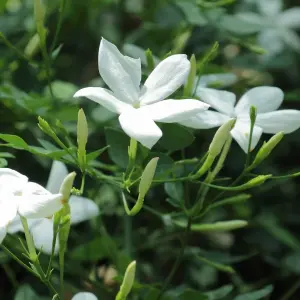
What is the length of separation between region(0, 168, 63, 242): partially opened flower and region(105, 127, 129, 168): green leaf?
0.17 m

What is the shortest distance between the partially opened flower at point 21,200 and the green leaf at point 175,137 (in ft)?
0.67

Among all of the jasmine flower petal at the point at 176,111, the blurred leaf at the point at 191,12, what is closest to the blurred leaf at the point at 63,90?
the blurred leaf at the point at 191,12

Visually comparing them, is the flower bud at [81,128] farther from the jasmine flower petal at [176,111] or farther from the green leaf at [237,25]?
the green leaf at [237,25]

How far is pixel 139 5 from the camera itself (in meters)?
1.48

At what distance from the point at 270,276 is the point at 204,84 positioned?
52cm

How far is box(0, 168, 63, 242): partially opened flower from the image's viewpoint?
67 centimetres

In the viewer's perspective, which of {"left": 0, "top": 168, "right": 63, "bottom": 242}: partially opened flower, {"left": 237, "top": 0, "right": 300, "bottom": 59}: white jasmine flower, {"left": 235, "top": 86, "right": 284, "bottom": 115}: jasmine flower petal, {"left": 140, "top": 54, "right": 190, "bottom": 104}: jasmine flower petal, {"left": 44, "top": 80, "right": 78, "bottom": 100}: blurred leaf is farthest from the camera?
{"left": 237, "top": 0, "right": 300, "bottom": 59}: white jasmine flower

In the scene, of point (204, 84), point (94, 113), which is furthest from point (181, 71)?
point (94, 113)

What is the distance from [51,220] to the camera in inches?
35.6

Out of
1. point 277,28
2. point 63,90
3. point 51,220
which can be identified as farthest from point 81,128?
point 277,28

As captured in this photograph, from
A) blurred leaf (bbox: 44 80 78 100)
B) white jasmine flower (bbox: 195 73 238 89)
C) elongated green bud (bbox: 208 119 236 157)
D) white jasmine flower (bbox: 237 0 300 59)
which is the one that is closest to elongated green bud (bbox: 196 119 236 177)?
elongated green bud (bbox: 208 119 236 157)

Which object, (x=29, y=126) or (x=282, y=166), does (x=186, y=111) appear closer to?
(x=29, y=126)

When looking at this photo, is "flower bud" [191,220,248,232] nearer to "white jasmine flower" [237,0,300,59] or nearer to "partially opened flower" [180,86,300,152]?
"partially opened flower" [180,86,300,152]

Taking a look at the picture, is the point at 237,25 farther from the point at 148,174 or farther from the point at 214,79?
the point at 148,174
